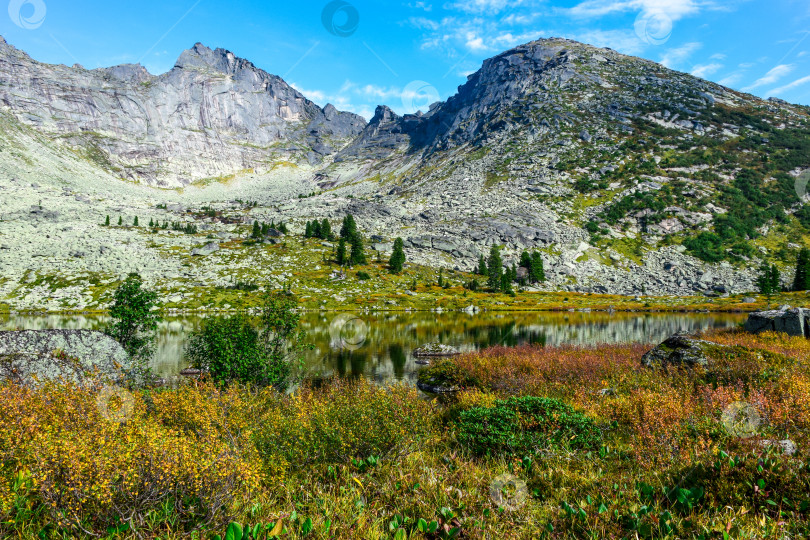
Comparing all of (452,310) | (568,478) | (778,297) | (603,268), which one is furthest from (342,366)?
(603,268)

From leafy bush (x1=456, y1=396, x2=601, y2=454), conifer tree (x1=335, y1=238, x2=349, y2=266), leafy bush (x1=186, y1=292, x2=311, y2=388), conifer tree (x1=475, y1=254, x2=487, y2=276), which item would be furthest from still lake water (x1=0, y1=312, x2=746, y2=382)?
conifer tree (x1=475, y1=254, x2=487, y2=276)

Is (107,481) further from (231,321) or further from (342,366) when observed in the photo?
(342,366)

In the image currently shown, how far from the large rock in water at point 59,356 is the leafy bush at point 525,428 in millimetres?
12114

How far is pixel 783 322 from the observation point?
2895cm

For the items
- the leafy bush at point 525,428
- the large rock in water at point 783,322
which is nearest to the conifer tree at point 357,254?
the large rock in water at point 783,322

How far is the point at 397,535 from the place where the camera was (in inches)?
200

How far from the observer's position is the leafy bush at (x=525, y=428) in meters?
9.82

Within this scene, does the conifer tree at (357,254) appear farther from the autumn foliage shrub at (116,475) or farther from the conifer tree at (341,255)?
the autumn foliage shrub at (116,475)

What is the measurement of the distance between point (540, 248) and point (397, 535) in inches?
→ 6396

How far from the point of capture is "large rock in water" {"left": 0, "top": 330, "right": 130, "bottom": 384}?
1378 centimetres

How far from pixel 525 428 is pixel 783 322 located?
31.7 m

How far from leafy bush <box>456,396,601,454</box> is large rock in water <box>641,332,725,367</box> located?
981cm

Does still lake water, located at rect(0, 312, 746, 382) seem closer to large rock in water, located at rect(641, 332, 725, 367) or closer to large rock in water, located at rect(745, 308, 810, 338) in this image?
large rock in water, located at rect(745, 308, 810, 338)

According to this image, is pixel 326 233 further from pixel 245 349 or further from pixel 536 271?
pixel 245 349
